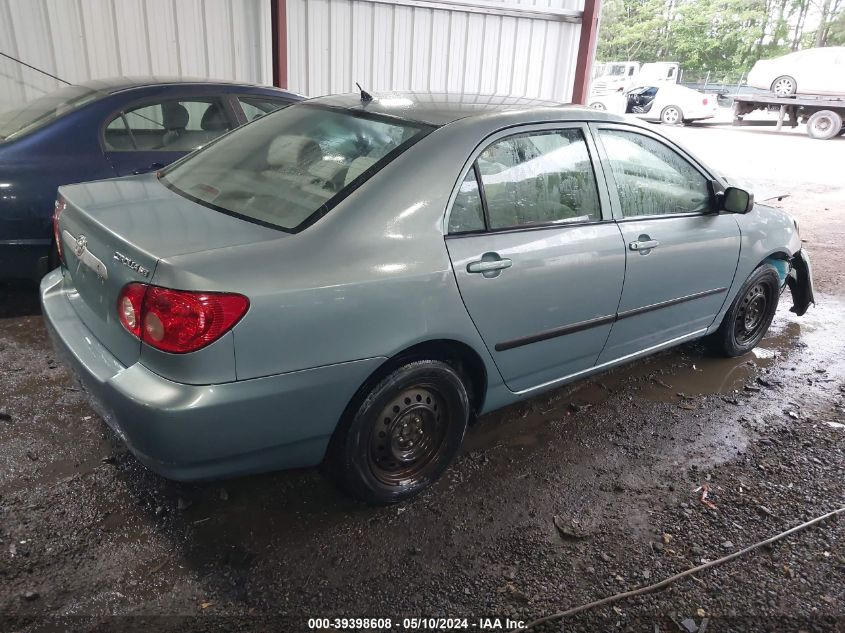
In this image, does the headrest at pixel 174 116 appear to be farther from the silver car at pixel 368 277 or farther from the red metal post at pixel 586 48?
the red metal post at pixel 586 48

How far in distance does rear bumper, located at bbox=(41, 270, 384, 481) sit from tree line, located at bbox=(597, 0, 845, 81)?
4516cm

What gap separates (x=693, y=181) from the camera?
3455mm

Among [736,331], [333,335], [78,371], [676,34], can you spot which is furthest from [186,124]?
[676,34]

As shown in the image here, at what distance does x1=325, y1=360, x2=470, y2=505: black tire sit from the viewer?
2336 millimetres

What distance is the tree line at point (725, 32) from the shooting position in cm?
3981

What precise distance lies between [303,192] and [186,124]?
2.59 m

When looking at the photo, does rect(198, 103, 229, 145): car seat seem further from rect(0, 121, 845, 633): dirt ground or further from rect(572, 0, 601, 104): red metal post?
rect(572, 0, 601, 104): red metal post

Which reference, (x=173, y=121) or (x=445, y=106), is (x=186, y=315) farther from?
(x=173, y=121)

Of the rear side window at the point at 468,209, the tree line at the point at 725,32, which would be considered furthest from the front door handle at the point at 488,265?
the tree line at the point at 725,32

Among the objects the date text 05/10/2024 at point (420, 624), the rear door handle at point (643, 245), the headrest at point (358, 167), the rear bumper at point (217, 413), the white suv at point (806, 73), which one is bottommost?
the date text 05/10/2024 at point (420, 624)

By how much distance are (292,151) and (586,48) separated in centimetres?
718

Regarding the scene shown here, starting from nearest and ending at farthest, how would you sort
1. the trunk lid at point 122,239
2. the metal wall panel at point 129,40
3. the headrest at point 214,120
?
the trunk lid at point 122,239
the headrest at point 214,120
the metal wall panel at point 129,40

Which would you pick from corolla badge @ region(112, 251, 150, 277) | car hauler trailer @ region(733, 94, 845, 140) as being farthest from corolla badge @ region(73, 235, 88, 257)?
car hauler trailer @ region(733, 94, 845, 140)

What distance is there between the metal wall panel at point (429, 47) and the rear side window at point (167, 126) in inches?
110
